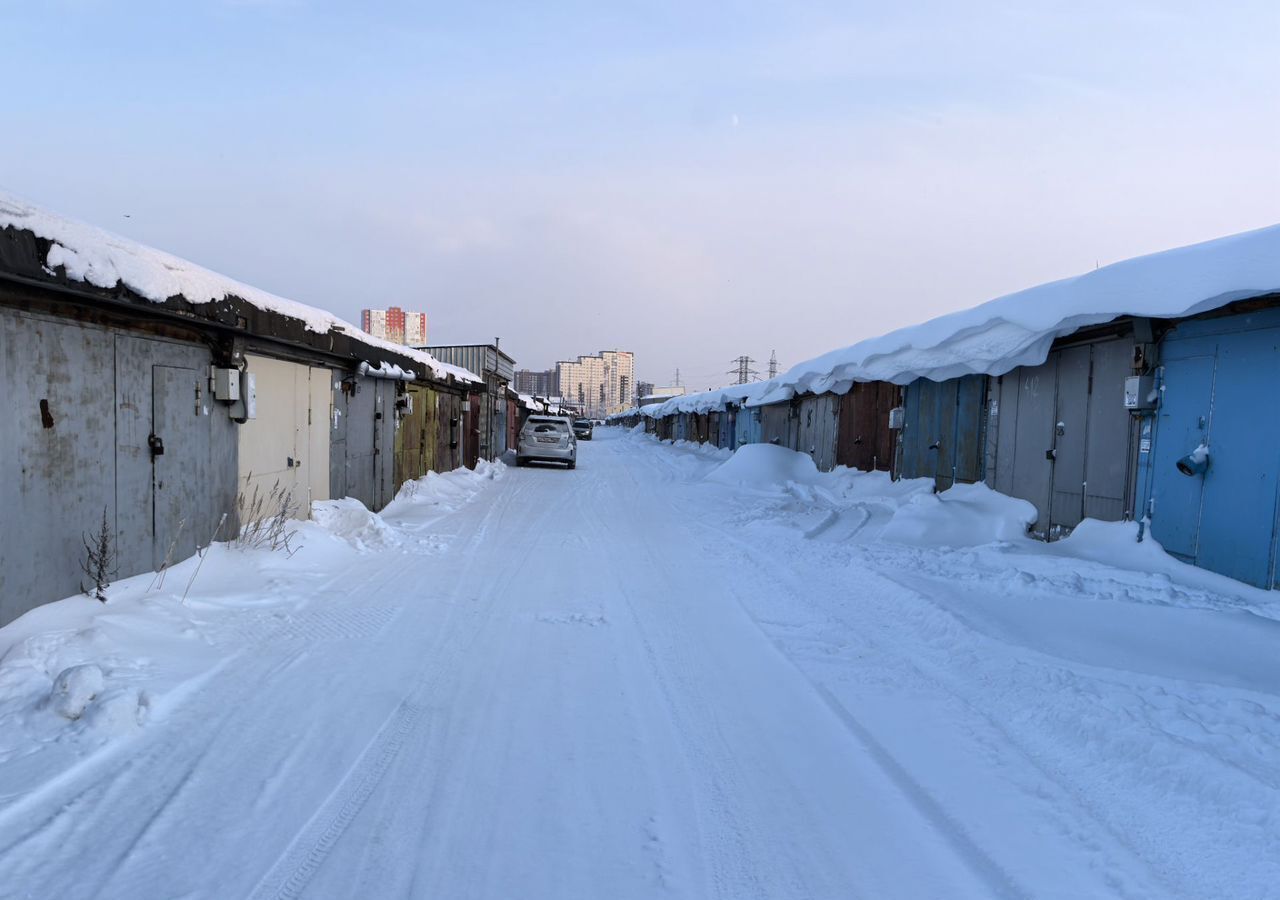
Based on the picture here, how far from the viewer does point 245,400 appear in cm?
775

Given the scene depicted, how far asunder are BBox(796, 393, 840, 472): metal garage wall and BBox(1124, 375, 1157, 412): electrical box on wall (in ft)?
31.9

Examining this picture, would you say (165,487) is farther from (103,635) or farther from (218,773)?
(218,773)

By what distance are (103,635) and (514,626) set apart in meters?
2.76

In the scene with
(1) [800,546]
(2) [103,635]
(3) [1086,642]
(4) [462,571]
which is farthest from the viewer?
(1) [800,546]

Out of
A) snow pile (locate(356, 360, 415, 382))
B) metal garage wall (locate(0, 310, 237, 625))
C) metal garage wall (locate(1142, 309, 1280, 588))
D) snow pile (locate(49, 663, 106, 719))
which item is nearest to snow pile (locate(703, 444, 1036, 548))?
metal garage wall (locate(1142, 309, 1280, 588))

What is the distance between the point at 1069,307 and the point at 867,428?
792cm

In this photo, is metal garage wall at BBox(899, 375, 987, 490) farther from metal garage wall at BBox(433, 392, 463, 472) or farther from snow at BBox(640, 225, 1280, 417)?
metal garage wall at BBox(433, 392, 463, 472)

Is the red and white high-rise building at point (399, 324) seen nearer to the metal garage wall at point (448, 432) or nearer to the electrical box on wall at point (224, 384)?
the metal garage wall at point (448, 432)

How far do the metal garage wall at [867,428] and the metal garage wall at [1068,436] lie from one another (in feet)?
12.5

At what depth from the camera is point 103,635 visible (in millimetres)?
4586

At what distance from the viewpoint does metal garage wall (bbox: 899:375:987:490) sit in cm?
1141

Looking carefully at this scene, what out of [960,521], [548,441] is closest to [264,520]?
[960,521]

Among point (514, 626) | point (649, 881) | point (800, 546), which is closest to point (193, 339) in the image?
point (514, 626)

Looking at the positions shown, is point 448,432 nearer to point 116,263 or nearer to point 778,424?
point 778,424
